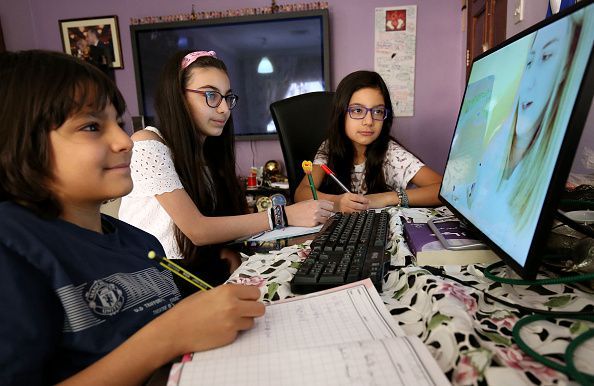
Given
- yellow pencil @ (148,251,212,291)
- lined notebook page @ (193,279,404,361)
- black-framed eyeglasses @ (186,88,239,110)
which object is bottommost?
lined notebook page @ (193,279,404,361)

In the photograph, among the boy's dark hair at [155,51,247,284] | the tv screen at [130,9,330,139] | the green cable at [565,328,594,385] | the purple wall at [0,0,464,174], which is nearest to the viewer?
the green cable at [565,328,594,385]

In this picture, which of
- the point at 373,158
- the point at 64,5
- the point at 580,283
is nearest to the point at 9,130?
the point at 580,283

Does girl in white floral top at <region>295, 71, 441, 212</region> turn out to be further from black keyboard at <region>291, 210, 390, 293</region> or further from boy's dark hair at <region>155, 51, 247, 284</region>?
black keyboard at <region>291, 210, 390, 293</region>

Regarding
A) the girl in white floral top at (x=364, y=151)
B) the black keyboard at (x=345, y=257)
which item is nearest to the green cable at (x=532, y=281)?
the black keyboard at (x=345, y=257)

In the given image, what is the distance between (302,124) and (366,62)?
4.02 feet

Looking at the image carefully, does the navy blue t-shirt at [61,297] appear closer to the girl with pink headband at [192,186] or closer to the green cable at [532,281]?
the girl with pink headband at [192,186]

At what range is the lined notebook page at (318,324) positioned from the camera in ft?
1.38

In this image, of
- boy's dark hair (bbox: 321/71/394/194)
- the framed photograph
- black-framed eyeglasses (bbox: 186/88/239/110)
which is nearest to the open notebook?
black-framed eyeglasses (bbox: 186/88/239/110)

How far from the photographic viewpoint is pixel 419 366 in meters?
0.34

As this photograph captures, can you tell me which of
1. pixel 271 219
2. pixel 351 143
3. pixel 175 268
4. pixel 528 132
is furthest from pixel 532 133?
pixel 351 143

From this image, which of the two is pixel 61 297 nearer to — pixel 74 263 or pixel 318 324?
pixel 74 263

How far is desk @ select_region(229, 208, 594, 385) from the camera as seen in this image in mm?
349

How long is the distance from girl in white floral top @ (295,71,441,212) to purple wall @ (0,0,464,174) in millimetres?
1240

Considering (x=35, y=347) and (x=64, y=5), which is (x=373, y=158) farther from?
(x=64, y=5)
